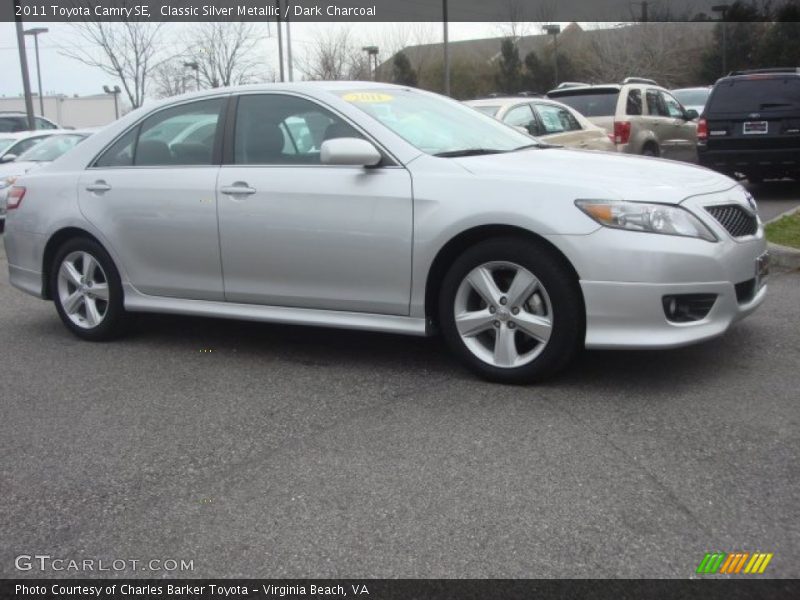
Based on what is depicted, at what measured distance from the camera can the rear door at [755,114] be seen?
1136cm

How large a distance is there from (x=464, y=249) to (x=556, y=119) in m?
6.95

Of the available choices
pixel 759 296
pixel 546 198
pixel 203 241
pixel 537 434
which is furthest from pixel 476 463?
pixel 203 241

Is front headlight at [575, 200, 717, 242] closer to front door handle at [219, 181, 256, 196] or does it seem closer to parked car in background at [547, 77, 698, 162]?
front door handle at [219, 181, 256, 196]

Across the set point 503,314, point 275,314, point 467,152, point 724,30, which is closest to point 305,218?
point 275,314

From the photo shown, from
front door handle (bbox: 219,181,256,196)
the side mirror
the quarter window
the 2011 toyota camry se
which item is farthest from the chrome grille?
the quarter window

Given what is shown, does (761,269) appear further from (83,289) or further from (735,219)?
(83,289)

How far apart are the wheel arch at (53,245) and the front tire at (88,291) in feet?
0.13

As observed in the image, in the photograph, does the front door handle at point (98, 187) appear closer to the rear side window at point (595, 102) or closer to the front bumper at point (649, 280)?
the front bumper at point (649, 280)

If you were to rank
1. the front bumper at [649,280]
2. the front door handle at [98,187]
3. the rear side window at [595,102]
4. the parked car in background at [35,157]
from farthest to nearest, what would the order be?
the parked car in background at [35,157], the rear side window at [595,102], the front door handle at [98,187], the front bumper at [649,280]

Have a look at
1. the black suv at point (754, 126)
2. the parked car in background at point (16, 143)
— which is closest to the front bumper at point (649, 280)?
the black suv at point (754, 126)

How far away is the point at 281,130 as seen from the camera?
521 cm

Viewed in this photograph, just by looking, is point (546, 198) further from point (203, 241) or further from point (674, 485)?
point (203, 241)

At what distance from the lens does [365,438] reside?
12.9 ft

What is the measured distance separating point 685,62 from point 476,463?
42.5 metres
